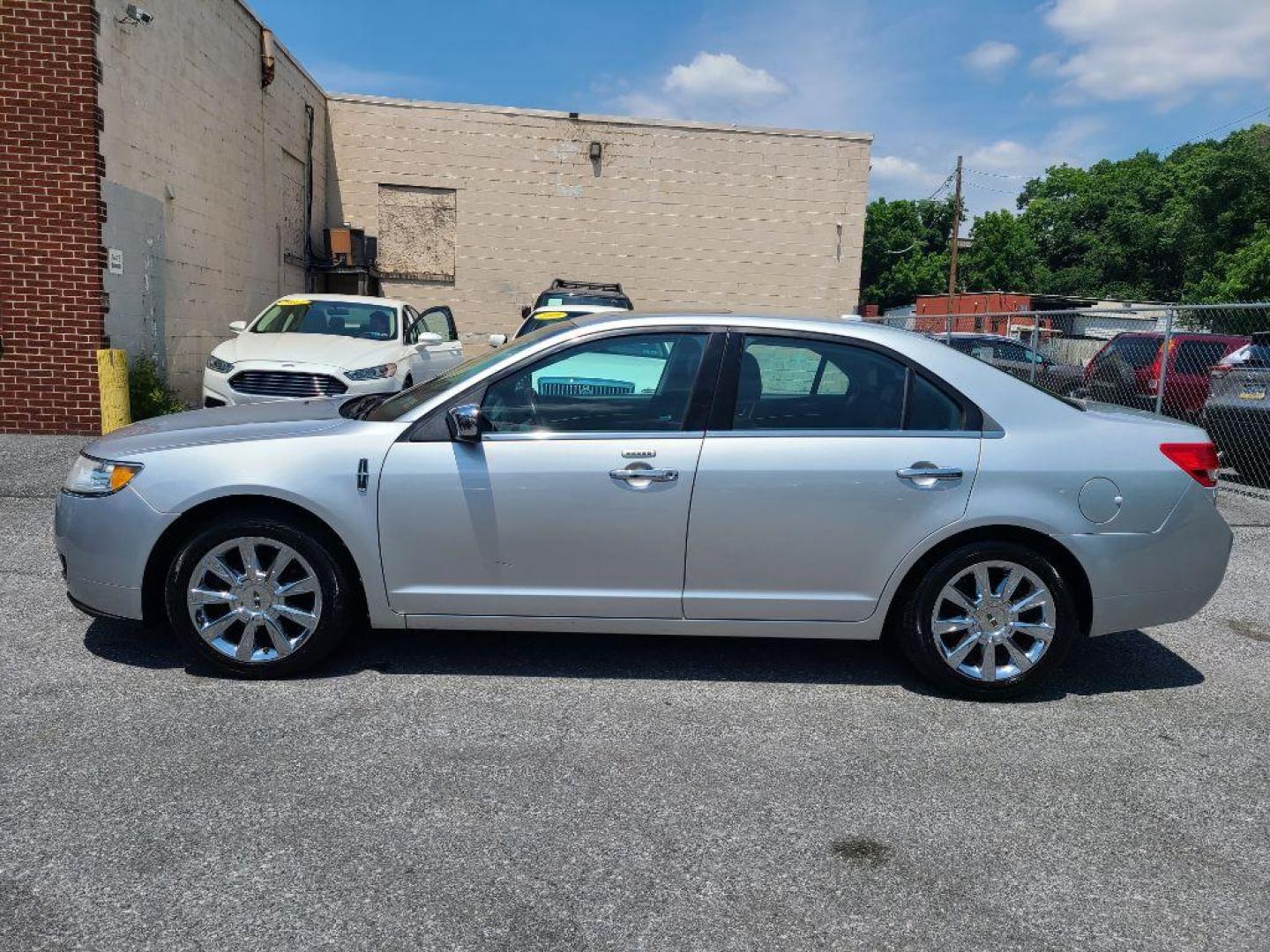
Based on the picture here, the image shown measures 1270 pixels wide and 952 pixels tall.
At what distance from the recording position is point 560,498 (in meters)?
4.05

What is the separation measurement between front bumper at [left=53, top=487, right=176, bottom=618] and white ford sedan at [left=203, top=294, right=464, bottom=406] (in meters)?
3.98

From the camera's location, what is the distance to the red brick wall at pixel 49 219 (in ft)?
32.1

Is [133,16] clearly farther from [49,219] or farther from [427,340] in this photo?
[427,340]

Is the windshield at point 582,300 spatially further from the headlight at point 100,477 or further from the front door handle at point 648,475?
the front door handle at point 648,475

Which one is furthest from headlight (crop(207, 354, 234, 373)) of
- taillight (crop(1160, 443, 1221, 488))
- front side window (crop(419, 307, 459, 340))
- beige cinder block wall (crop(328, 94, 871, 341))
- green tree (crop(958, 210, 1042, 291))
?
green tree (crop(958, 210, 1042, 291))

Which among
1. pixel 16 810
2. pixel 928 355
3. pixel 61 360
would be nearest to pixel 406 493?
pixel 16 810

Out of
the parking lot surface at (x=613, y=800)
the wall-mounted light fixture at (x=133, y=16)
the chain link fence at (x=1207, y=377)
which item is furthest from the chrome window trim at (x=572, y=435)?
the wall-mounted light fixture at (x=133, y=16)

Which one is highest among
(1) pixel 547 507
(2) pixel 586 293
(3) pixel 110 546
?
(2) pixel 586 293

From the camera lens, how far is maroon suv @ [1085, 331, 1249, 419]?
397 inches

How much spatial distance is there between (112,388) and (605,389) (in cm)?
763

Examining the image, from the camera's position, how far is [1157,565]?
4.21 meters

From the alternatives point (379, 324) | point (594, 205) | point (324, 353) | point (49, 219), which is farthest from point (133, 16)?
point (594, 205)

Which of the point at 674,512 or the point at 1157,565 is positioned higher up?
the point at 674,512

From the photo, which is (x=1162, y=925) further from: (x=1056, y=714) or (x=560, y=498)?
(x=560, y=498)
